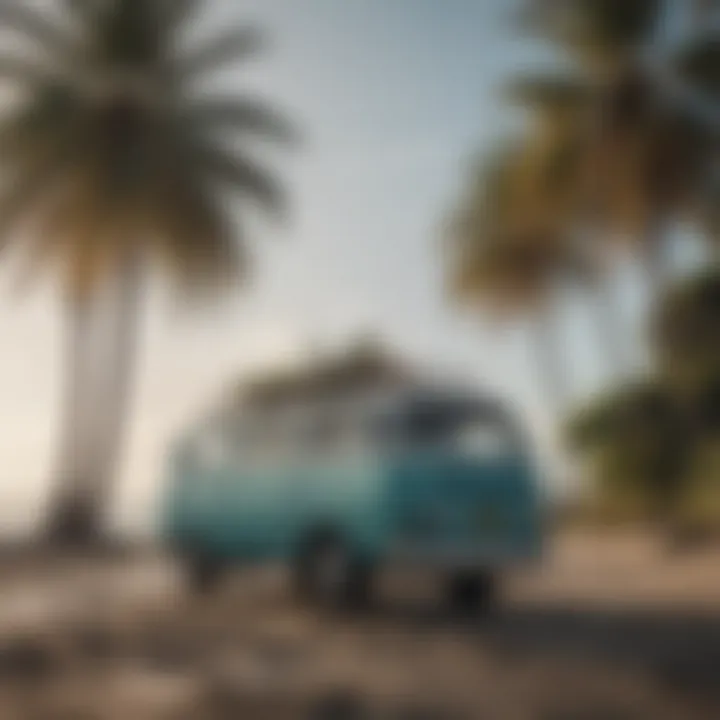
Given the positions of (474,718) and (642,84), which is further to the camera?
(642,84)

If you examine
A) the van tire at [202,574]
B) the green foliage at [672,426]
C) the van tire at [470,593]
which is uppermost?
the green foliage at [672,426]

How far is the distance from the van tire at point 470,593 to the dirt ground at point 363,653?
0.79ft

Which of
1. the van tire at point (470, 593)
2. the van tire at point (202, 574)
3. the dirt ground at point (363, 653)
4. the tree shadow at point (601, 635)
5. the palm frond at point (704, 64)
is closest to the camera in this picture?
the dirt ground at point (363, 653)

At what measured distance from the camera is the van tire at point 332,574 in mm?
12211

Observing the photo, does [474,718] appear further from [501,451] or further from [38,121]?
[38,121]

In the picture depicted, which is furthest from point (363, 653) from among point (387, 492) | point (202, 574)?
point (202, 574)

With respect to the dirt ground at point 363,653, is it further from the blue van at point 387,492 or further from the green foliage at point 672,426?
the green foliage at point 672,426

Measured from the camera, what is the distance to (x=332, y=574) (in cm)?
1241

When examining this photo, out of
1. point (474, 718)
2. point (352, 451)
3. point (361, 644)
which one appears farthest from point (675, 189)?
point (474, 718)

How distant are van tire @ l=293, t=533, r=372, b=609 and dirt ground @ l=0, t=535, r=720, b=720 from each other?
9.1 inches

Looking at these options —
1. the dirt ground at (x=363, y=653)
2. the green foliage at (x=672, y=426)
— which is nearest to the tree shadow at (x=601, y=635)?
the dirt ground at (x=363, y=653)

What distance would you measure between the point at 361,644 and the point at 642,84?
1899 cm

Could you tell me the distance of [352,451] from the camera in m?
12.1

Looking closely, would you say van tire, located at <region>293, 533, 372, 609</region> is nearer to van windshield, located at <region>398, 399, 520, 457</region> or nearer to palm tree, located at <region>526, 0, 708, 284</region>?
van windshield, located at <region>398, 399, 520, 457</region>
